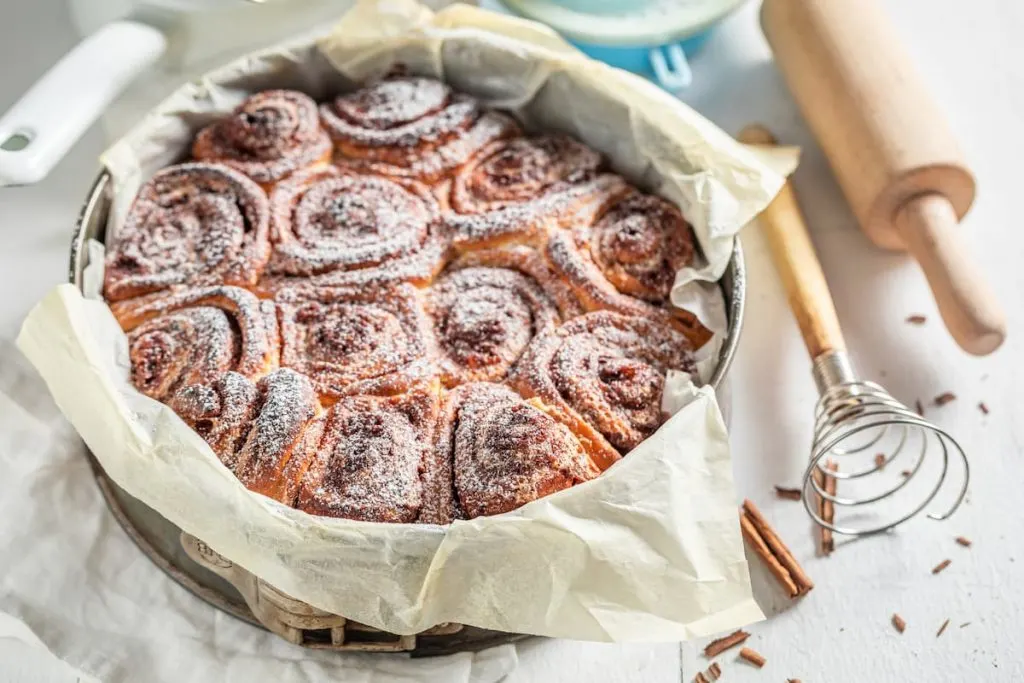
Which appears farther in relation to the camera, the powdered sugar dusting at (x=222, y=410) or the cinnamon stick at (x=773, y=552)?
the cinnamon stick at (x=773, y=552)

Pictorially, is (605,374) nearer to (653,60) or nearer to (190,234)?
(190,234)

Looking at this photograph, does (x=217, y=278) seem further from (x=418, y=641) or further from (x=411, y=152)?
(x=418, y=641)

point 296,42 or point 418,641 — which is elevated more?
point 296,42

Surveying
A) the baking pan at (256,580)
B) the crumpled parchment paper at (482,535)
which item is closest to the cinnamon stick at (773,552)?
the baking pan at (256,580)

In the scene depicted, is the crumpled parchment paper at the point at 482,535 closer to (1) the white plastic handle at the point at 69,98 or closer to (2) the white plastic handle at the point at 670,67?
(1) the white plastic handle at the point at 69,98

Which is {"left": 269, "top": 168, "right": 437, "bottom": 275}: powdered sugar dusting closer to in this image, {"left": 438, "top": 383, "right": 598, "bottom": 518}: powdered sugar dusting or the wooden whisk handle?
{"left": 438, "top": 383, "right": 598, "bottom": 518}: powdered sugar dusting

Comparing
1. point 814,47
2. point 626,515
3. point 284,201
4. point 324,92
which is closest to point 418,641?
point 626,515

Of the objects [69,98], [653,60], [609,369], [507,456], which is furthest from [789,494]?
[69,98]
